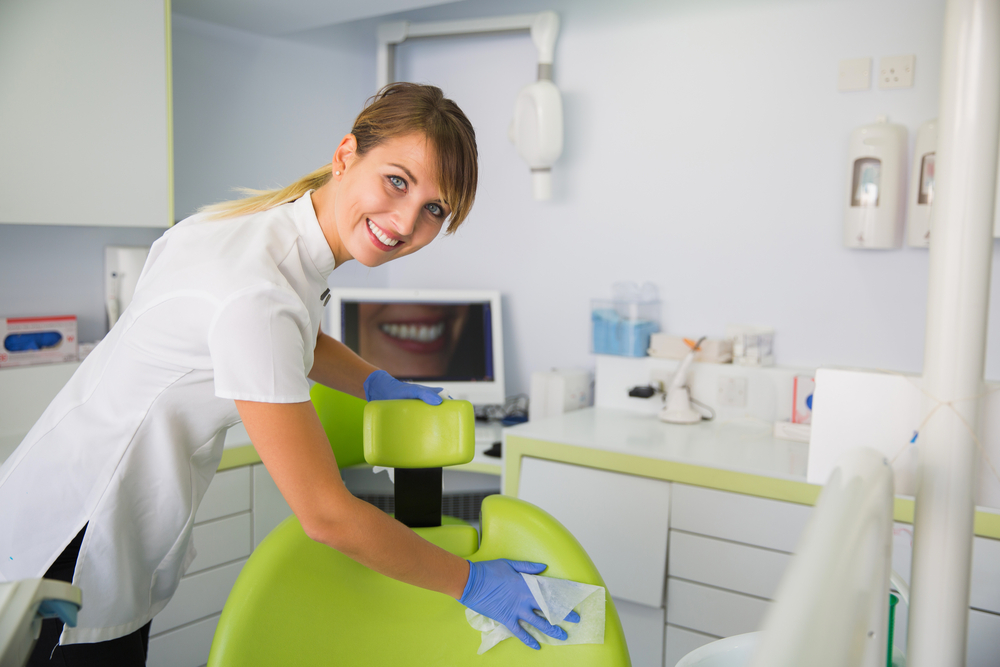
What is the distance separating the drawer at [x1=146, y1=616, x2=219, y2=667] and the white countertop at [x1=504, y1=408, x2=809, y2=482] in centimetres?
106

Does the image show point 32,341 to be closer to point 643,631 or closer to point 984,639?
point 643,631

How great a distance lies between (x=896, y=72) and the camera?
86.7 inches

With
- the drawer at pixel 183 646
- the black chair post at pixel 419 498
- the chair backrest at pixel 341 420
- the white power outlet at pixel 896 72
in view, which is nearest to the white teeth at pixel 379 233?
the black chair post at pixel 419 498

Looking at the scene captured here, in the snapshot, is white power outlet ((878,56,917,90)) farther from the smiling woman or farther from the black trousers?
the black trousers

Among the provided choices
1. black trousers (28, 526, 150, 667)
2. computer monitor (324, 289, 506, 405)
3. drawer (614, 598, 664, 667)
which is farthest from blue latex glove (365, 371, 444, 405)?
computer monitor (324, 289, 506, 405)

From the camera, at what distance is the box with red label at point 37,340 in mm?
2119

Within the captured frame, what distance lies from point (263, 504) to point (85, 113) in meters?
1.23

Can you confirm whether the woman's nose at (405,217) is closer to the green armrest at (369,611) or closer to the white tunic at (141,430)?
the white tunic at (141,430)

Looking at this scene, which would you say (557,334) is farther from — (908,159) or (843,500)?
(843,500)

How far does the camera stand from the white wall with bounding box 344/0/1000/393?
7.51ft

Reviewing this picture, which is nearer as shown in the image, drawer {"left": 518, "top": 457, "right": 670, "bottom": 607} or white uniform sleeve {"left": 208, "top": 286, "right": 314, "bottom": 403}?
white uniform sleeve {"left": 208, "top": 286, "right": 314, "bottom": 403}

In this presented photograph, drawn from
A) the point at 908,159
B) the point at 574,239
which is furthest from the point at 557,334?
the point at 908,159

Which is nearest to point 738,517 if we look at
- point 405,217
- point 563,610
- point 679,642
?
point 679,642

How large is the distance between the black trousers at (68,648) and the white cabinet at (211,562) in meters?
0.89
